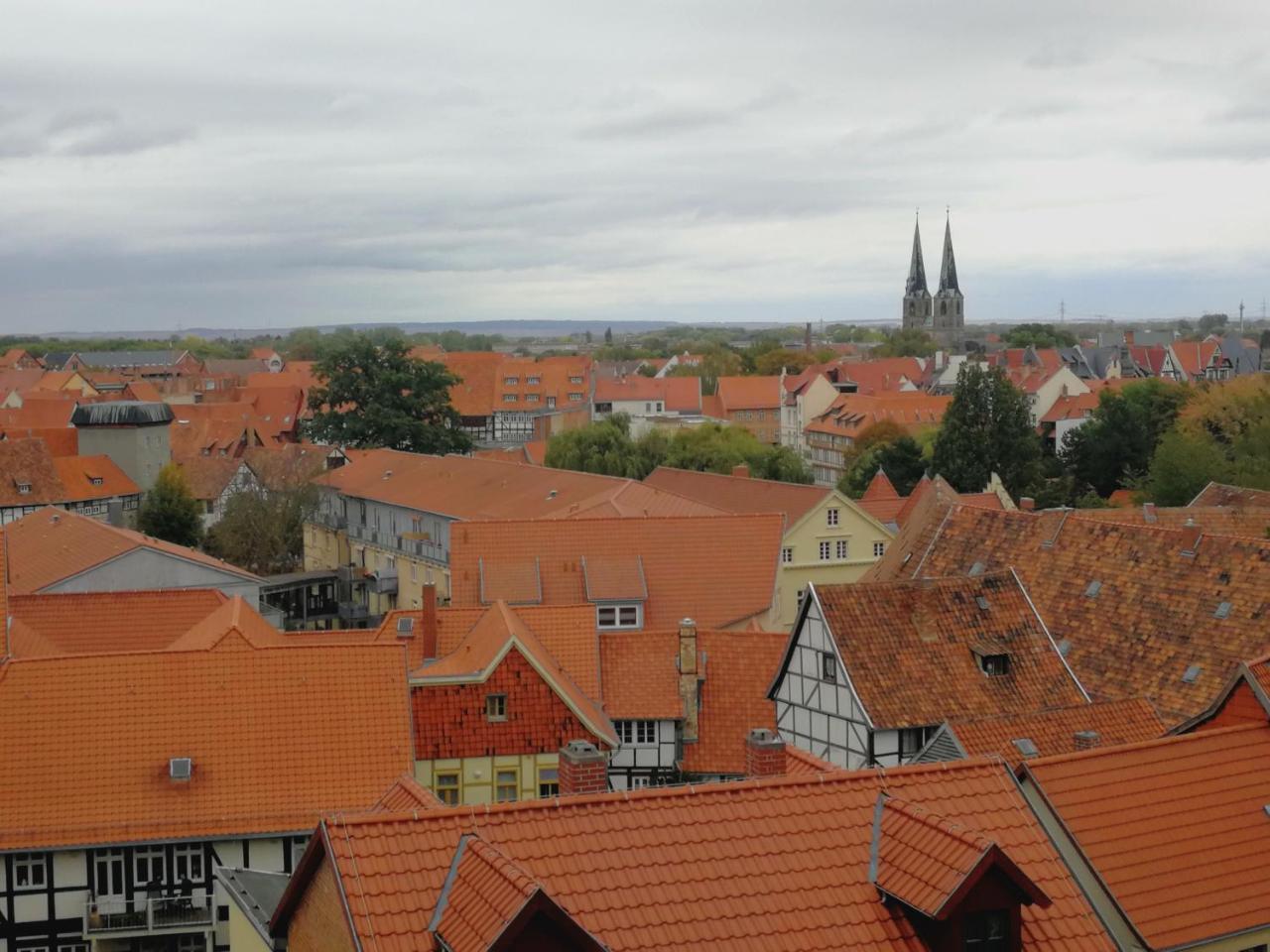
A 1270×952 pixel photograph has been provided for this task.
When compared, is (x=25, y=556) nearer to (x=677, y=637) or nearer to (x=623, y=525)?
(x=623, y=525)

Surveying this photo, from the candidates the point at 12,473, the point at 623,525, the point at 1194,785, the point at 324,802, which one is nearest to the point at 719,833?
the point at 1194,785

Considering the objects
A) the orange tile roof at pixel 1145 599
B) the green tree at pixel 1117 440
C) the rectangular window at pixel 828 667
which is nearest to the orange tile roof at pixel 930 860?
the rectangular window at pixel 828 667

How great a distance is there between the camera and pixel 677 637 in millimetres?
33625

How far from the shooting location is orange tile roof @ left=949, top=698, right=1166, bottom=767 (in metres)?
23.9

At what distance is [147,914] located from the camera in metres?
24.9

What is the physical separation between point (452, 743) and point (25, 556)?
84.0 feet

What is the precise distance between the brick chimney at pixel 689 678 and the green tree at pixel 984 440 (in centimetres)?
5216

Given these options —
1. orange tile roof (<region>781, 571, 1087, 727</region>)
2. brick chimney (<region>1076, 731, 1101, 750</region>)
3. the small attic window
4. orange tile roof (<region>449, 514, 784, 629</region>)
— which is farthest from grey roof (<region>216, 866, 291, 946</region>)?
orange tile roof (<region>449, 514, 784, 629</region>)

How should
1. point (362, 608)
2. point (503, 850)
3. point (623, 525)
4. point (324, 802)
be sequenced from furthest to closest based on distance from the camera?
point (362, 608) < point (623, 525) < point (324, 802) < point (503, 850)

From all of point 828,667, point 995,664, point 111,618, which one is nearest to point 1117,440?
point 995,664

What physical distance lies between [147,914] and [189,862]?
1.17 metres

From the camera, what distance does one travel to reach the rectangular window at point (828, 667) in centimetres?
3002

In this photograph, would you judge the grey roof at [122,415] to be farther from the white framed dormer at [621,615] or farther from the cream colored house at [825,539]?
the white framed dormer at [621,615]

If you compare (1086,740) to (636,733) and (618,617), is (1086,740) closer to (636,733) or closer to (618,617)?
(636,733)
